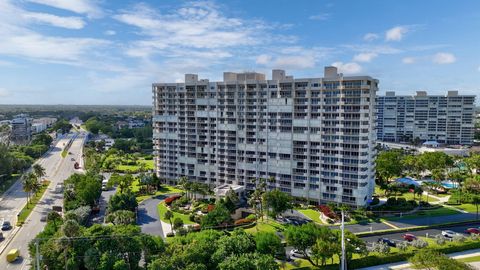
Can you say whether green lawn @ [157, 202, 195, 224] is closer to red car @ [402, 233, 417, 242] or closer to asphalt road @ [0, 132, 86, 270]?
asphalt road @ [0, 132, 86, 270]

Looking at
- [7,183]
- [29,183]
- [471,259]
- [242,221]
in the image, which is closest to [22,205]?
[29,183]

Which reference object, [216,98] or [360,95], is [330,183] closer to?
[360,95]

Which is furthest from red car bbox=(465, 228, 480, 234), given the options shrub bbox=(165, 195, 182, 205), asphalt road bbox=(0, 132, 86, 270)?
asphalt road bbox=(0, 132, 86, 270)

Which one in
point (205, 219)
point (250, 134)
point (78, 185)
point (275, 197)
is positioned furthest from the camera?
point (250, 134)

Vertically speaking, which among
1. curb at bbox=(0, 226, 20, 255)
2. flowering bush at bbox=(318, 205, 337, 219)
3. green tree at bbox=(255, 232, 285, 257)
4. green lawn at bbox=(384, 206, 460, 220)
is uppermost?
green tree at bbox=(255, 232, 285, 257)

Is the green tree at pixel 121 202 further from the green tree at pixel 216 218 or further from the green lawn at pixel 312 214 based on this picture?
the green lawn at pixel 312 214

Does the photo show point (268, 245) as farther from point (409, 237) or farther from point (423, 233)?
point (423, 233)

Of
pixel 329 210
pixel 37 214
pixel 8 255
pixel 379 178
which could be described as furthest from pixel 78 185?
pixel 379 178

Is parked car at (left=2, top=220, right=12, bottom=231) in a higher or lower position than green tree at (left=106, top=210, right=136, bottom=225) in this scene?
lower
